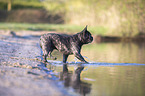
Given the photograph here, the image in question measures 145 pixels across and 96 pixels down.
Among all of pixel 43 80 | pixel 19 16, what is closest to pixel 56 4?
pixel 19 16

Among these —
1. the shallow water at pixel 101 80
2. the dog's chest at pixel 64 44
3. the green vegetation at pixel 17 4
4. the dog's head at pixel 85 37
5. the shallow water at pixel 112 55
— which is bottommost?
the shallow water at pixel 101 80

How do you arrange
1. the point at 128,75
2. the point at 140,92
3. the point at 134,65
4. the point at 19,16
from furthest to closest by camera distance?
the point at 19,16
the point at 134,65
the point at 128,75
the point at 140,92

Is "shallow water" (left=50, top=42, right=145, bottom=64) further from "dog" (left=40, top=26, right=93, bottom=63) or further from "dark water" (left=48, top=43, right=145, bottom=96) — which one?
"dark water" (left=48, top=43, right=145, bottom=96)

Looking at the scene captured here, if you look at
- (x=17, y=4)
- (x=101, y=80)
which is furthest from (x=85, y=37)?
(x=17, y=4)

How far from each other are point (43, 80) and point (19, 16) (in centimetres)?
5318

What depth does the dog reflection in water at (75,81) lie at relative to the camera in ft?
20.1

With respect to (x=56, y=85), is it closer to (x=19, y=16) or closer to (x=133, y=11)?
(x=133, y=11)

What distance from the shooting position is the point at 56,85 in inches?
246

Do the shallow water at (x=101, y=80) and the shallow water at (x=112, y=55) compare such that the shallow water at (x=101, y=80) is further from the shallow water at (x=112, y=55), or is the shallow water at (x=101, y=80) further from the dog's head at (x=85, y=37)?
the shallow water at (x=112, y=55)

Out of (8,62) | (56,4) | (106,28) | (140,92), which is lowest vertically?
(140,92)

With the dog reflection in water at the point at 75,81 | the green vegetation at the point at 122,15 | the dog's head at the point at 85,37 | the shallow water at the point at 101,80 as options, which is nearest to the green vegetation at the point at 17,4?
the green vegetation at the point at 122,15

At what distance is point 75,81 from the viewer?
6980 millimetres

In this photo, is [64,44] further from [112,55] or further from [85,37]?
[112,55]

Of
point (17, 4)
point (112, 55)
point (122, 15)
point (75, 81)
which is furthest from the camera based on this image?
point (17, 4)
